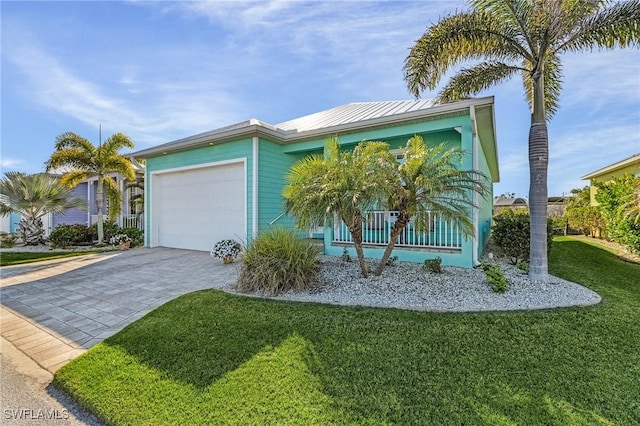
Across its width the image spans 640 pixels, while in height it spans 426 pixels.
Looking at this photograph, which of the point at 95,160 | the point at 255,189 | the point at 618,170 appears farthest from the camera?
the point at 618,170

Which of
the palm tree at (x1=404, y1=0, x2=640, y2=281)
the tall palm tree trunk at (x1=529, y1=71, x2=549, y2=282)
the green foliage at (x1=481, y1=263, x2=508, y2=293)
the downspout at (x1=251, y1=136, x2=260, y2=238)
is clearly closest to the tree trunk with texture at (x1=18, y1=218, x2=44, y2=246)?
the downspout at (x1=251, y1=136, x2=260, y2=238)

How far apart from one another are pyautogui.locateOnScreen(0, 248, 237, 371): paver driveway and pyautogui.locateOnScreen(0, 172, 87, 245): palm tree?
506 centimetres

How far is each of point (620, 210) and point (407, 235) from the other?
7.28m

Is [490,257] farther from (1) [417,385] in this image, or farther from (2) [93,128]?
(2) [93,128]

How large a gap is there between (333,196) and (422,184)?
1540 mm

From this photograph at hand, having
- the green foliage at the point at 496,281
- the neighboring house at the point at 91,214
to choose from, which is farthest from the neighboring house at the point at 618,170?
the neighboring house at the point at 91,214

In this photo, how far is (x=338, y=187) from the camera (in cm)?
479

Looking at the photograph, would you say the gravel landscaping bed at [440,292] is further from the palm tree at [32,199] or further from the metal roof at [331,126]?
the palm tree at [32,199]

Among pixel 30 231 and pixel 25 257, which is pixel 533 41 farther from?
pixel 30 231

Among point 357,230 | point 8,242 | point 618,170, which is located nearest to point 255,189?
point 357,230

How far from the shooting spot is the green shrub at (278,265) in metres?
5.20

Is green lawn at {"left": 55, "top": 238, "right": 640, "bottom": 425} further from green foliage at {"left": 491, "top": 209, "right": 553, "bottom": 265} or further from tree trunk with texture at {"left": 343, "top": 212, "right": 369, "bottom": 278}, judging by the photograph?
green foliage at {"left": 491, "top": 209, "right": 553, "bottom": 265}

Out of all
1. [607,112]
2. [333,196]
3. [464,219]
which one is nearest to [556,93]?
[464,219]

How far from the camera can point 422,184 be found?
16.0 ft
